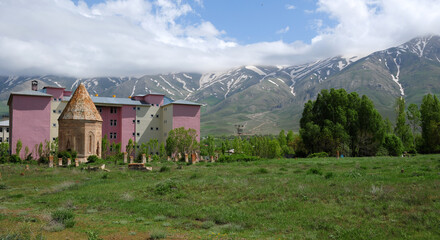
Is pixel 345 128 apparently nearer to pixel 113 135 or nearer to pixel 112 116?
pixel 113 135

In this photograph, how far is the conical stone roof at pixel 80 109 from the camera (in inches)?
1781

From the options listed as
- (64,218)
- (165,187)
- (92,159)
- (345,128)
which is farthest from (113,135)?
(64,218)

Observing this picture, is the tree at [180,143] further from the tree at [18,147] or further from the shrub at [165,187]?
the shrub at [165,187]

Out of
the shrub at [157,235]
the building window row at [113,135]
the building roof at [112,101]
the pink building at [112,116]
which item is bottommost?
the shrub at [157,235]

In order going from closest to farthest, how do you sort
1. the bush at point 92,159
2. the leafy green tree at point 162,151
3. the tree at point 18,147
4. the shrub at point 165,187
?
the shrub at point 165,187
the bush at point 92,159
the tree at point 18,147
the leafy green tree at point 162,151

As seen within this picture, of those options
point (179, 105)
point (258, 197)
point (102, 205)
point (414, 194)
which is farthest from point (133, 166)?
point (179, 105)

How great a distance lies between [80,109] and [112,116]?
1578 centimetres

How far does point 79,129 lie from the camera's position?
45250mm

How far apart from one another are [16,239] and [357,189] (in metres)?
11.5

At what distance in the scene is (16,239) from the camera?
27.1 feet

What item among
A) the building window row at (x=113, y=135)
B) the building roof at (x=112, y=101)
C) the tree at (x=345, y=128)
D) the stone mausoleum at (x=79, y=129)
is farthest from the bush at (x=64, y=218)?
the building window row at (x=113, y=135)

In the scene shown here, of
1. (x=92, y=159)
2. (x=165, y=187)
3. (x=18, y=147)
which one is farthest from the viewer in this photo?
A: (x=18, y=147)

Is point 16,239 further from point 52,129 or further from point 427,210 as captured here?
point 52,129

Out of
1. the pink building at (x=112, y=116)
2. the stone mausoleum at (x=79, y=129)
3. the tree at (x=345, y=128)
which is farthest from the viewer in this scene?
the pink building at (x=112, y=116)
